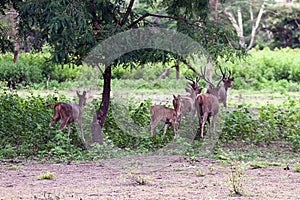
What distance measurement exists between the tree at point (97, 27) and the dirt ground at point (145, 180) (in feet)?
5.53

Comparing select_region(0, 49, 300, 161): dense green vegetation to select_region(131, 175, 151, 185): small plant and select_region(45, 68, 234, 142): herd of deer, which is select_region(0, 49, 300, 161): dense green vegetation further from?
select_region(131, 175, 151, 185): small plant

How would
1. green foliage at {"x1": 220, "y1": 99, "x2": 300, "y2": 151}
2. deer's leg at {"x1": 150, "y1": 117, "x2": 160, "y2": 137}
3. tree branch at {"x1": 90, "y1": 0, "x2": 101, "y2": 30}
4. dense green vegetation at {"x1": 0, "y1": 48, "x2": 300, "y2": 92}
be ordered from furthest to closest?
1. dense green vegetation at {"x1": 0, "y1": 48, "x2": 300, "y2": 92}
2. green foliage at {"x1": 220, "y1": 99, "x2": 300, "y2": 151}
3. deer's leg at {"x1": 150, "y1": 117, "x2": 160, "y2": 137}
4. tree branch at {"x1": 90, "y1": 0, "x2": 101, "y2": 30}

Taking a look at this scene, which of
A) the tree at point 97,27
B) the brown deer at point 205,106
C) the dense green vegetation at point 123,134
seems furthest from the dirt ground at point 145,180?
the tree at point 97,27

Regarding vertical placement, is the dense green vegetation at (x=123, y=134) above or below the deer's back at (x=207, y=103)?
below

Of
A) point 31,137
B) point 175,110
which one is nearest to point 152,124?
point 175,110

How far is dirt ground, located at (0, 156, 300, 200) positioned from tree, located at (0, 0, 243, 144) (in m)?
1.69

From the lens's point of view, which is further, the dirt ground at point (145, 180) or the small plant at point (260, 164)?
the small plant at point (260, 164)

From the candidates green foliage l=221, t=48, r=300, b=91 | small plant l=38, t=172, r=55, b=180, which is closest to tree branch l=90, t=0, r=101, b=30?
small plant l=38, t=172, r=55, b=180

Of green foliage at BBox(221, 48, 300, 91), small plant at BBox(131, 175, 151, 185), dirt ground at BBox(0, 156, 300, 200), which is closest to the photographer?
Result: dirt ground at BBox(0, 156, 300, 200)

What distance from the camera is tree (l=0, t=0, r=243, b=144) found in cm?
840

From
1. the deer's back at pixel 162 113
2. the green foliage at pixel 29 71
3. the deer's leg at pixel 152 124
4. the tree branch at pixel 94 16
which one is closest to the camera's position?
the tree branch at pixel 94 16

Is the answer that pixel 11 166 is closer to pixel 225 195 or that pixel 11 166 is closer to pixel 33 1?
pixel 33 1

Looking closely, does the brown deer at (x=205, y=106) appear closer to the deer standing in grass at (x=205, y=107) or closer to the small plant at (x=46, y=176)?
the deer standing in grass at (x=205, y=107)

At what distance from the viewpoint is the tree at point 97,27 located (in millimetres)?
8398
